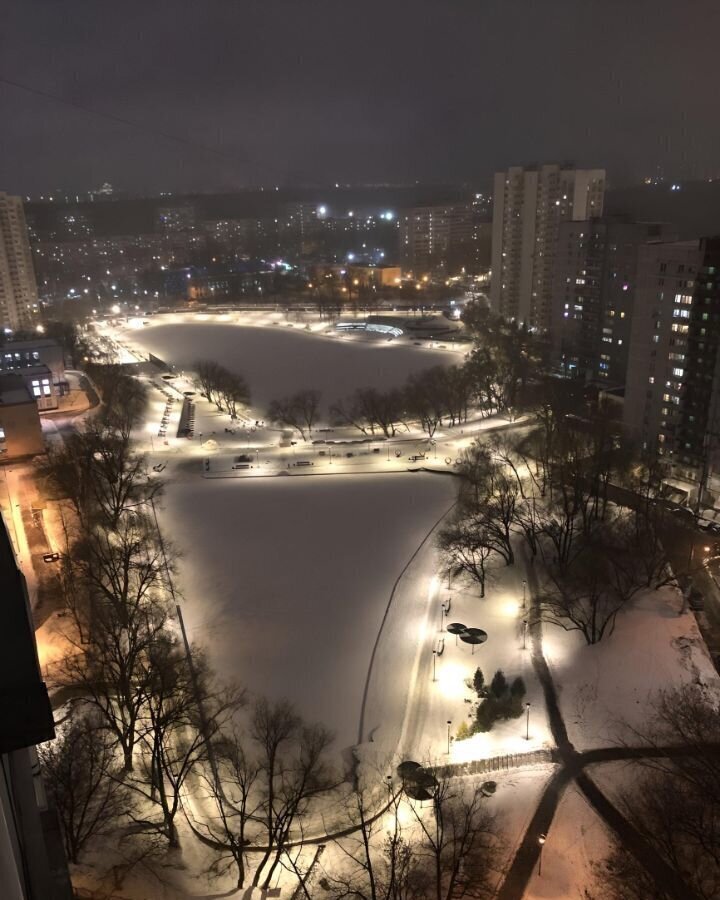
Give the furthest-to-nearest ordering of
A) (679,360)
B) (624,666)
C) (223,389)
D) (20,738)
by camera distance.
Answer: (223,389) → (679,360) → (624,666) → (20,738)

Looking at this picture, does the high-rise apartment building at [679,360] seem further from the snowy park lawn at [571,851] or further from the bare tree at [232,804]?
the bare tree at [232,804]

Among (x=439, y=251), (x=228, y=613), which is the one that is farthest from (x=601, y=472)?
(x=439, y=251)

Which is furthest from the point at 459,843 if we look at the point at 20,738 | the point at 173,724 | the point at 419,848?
the point at 20,738

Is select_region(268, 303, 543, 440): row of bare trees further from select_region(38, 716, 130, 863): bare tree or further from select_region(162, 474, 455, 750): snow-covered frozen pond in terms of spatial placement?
select_region(38, 716, 130, 863): bare tree

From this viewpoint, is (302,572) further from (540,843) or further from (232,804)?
(540,843)

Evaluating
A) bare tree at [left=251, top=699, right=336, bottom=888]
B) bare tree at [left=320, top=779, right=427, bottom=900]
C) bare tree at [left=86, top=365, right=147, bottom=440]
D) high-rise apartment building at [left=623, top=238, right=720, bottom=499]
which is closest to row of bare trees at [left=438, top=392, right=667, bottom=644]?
high-rise apartment building at [left=623, top=238, right=720, bottom=499]

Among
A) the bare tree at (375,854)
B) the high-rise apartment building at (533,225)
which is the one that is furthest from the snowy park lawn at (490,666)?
the high-rise apartment building at (533,225)
